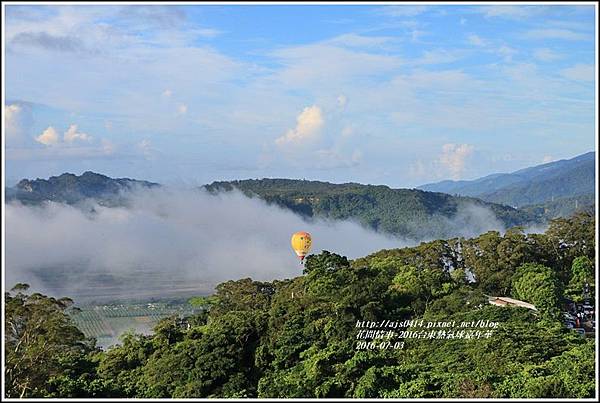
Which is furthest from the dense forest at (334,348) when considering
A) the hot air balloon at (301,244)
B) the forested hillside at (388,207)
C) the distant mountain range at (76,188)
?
the distant mountain range at (76,188)

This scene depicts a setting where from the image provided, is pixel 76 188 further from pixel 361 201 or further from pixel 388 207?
pixel 388 207

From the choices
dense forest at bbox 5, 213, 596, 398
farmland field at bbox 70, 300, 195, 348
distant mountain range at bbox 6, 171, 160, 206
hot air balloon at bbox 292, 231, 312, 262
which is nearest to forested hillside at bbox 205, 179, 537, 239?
distant mountain range at bbox 6, 171, 160, 206

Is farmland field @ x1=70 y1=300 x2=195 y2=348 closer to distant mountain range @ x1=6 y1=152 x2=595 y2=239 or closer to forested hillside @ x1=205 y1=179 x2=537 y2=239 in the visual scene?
distant mountain range @ x1=6 y1=152 x2=595 y2=239

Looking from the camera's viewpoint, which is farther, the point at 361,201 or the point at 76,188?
the point at 76,188

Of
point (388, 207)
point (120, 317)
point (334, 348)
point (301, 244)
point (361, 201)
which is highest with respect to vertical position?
point (361, 201)

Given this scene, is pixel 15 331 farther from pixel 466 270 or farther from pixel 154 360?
pixel 466 270

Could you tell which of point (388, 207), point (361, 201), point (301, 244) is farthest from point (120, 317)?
point (388, 207)

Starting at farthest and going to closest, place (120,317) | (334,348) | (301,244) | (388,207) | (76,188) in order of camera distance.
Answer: (76,188)
(388,207)
(120,317)
(301,244)
(334,348)
